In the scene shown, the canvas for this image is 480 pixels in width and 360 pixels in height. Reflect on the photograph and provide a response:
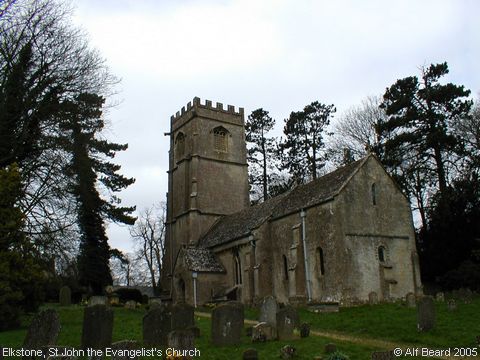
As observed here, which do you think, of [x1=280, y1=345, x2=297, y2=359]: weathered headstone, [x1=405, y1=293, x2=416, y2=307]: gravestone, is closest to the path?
[x1=280, y1=345, x2=297, y2=359]: weathered headstone

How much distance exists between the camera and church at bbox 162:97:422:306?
23.7 meters

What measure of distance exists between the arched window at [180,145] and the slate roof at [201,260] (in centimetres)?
1052

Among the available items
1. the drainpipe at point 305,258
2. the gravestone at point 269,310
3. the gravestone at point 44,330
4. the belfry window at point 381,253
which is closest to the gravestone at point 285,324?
the gravestone at point 269,310

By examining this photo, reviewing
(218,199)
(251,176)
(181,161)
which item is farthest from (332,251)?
(251,176)

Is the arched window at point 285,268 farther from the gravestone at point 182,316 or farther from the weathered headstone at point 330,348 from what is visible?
the weathered headstone at point 330,348

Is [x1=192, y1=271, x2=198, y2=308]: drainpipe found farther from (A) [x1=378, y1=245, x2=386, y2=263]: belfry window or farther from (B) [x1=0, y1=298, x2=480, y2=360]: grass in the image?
(A) [x1=378, y1=245, x2=386, y2=263]: belfry window

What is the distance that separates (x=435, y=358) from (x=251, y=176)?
3825 centimetres

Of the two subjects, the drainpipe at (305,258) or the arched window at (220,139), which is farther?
the arched window at (220,139)

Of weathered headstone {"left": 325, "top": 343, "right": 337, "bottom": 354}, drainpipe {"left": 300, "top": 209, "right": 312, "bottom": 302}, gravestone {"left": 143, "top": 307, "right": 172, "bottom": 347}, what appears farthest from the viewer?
drainpipe {"left": 300, "top": 209, "right": 312, "bottom": 302}

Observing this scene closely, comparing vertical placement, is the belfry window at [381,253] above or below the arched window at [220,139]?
below

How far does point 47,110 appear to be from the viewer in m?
17.5

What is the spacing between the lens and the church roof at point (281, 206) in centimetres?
2542

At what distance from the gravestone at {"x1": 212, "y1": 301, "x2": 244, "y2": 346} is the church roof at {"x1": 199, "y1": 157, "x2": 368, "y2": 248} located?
12.2 metres

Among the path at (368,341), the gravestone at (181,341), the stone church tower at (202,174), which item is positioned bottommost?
the path at (368,341)
